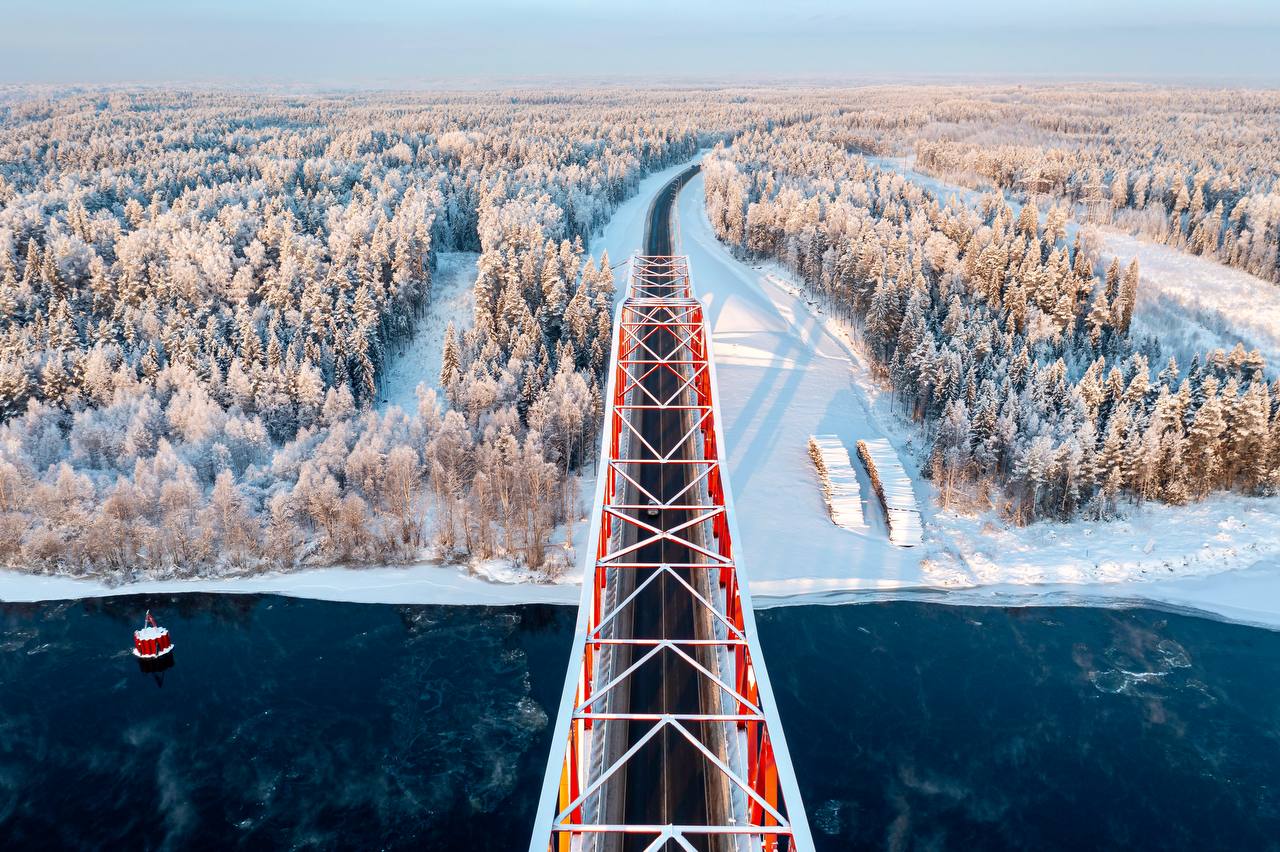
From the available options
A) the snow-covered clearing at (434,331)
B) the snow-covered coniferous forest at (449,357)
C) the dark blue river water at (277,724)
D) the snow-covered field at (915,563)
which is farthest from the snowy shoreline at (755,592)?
the snow-covered clearing at (434,331)

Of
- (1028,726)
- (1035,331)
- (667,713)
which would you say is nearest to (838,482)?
(1028,726)

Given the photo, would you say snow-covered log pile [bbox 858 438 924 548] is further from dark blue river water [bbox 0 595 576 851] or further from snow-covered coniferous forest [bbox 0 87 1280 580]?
dark blue river water [bbox 0 595 576 851]

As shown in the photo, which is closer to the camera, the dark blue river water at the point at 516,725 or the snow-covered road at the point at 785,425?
the dark blue river water at the point at 516,725

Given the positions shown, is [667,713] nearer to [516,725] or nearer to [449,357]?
[516,725]

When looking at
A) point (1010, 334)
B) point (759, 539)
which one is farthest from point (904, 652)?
point (1010, 334)

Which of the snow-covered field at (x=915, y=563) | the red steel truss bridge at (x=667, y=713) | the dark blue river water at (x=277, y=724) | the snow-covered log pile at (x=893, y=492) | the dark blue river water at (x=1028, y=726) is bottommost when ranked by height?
the dark blue river water at (x=277, y=724)

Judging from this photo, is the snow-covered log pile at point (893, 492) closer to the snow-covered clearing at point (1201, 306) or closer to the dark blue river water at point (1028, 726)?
the dark blue river water at point (1028, 726)

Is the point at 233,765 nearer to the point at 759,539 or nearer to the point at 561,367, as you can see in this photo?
the point at 759,539
